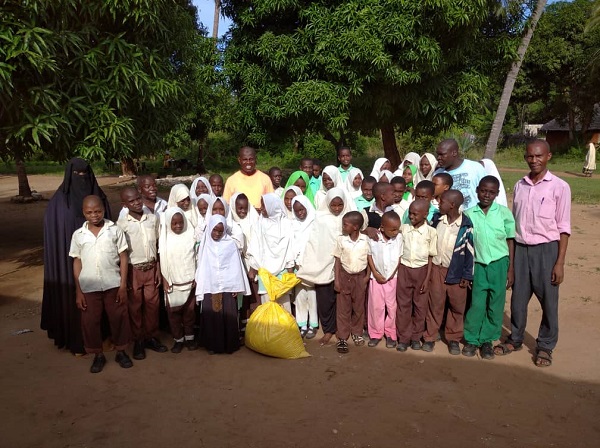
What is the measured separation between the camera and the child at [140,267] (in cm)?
408

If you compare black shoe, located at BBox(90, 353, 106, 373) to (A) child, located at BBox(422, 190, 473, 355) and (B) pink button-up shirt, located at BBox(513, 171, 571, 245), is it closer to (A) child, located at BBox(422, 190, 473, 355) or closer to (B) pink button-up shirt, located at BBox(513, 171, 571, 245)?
(A) child, located at BBox(422, 190, 473, 355)

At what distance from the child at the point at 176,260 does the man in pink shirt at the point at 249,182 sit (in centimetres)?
118

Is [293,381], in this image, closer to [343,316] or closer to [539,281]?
[343,316]

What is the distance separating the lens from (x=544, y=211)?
3.77 m

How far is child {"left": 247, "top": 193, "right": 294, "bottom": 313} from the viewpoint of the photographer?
4508 millimetres

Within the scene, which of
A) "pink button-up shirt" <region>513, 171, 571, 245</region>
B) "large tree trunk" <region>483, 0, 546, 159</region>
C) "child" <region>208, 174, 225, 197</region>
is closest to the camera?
"pink button-up shirt" <region>513, 171, 571, 245</region>

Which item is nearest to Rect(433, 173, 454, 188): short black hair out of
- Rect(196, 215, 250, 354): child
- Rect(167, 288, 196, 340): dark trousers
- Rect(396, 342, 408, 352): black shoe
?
Rect(396, 342, 408, 352): black shoe

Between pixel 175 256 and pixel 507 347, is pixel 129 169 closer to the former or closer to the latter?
pixel 175 256

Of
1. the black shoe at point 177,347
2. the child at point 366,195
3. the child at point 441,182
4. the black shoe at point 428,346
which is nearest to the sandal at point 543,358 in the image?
the black shoe at point 428,346

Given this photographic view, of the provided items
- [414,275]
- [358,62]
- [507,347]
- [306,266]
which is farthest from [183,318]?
[358,62]

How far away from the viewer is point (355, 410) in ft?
10.9

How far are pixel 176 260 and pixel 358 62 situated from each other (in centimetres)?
555

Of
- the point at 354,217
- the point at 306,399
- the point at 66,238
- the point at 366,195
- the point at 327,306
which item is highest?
the point at 366,195

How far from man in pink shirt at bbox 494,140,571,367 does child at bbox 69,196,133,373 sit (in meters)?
3.30
